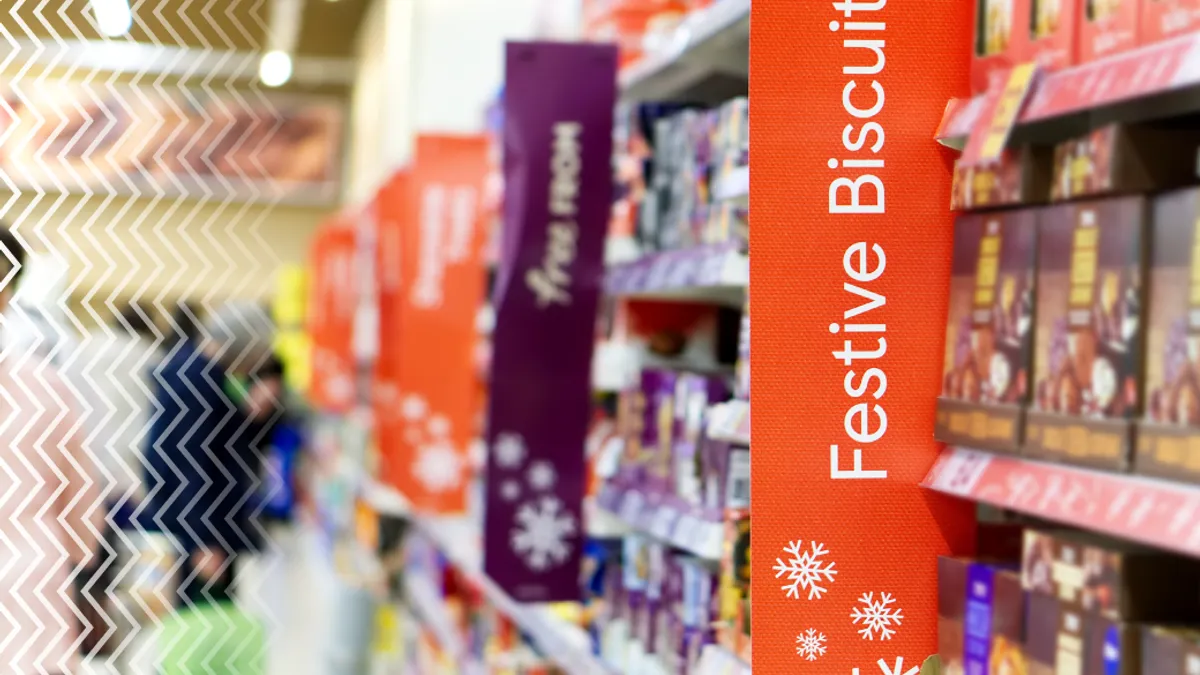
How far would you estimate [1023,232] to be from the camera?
1593 millimetres

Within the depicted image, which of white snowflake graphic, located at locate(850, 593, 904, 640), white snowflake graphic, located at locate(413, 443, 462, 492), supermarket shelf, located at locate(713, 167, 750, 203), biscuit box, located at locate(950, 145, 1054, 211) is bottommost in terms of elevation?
white snowflake graphic, located at locate(413, 443, 462, 492)

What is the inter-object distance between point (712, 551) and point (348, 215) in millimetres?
7941

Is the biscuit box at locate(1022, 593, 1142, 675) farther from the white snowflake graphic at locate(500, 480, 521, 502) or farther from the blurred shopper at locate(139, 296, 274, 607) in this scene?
the white snowflake graphic at locate(500, 480, 521, 502)

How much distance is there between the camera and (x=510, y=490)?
3420mm

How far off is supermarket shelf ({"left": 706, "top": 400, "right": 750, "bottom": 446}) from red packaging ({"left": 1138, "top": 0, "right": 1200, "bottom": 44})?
796mm

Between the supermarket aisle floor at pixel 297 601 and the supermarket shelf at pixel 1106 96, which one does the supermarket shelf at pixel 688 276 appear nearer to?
the supermarket shelf at pixel 1106 96

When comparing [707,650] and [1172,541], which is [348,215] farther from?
[1172,541]

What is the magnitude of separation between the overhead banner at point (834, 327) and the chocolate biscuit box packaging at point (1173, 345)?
303mm

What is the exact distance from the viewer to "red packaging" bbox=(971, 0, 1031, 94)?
1660 mm

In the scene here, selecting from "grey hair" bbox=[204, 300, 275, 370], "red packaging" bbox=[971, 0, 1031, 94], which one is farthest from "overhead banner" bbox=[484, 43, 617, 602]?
"grey hair" bbox=[204, 300, 275, 370]

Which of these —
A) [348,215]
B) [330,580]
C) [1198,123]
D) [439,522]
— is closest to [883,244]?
[1198,123]

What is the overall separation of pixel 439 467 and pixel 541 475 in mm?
2018

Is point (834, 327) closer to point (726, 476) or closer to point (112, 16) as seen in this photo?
point (726, 476)
